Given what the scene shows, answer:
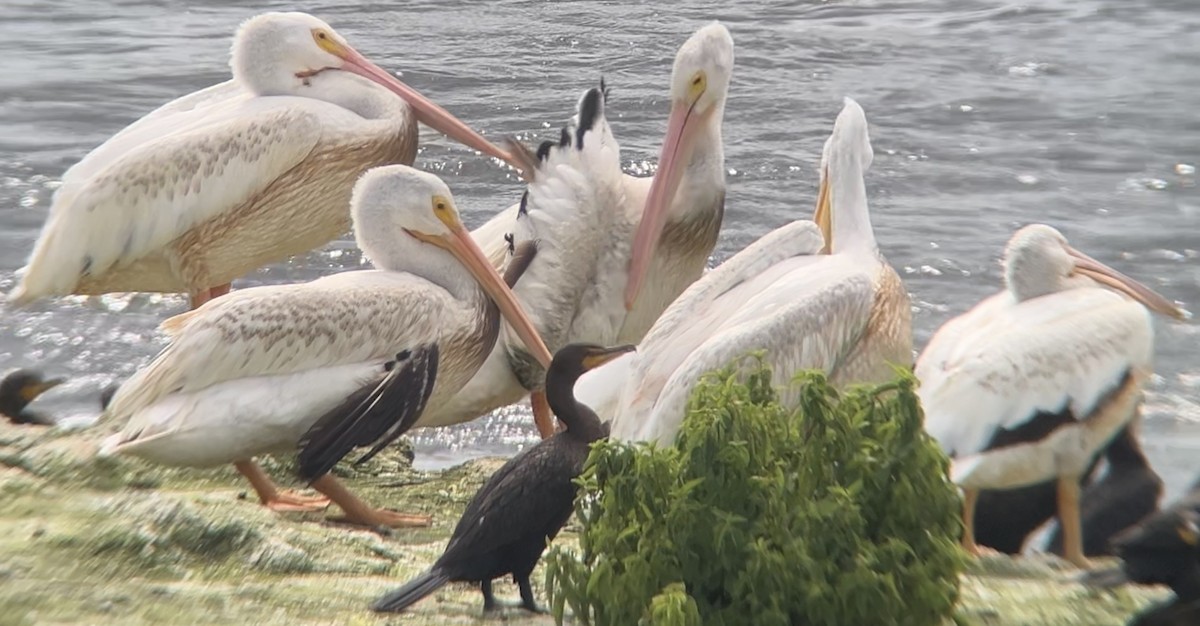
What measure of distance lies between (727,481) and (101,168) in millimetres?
3619

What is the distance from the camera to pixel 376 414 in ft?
15.5

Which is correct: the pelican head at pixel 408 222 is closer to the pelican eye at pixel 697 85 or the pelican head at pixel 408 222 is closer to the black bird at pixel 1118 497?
the pelican eye at pixel 697 85

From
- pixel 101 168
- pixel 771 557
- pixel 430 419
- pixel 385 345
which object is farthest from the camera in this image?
pixel 101 168

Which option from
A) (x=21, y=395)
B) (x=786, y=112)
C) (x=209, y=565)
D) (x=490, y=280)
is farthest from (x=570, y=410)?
(x=786, y=112)

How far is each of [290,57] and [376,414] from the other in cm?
216

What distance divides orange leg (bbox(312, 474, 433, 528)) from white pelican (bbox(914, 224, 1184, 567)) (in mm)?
1412

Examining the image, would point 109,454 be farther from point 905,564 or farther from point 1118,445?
point 1118,445

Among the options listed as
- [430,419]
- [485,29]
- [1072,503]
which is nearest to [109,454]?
[430,419]

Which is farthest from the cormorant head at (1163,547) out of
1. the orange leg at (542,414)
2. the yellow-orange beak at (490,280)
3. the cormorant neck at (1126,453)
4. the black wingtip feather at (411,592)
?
the orange leg at (542,414)

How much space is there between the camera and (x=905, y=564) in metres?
3.28

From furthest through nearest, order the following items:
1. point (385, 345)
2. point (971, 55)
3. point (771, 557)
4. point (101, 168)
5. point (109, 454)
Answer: point (971, 55)
point (101, 168)
point (385, 345)
point (109, 454)
point (771, 557)

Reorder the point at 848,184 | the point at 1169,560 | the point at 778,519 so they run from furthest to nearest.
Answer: the point at 848,184
the point at 1169,560
the point at 778,519

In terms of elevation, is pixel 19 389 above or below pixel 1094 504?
below

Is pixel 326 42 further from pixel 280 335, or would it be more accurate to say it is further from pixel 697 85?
pixel 280 335
